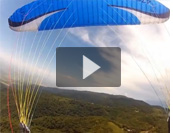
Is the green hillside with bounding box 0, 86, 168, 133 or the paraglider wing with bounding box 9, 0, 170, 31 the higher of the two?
the paraglider wing with bounding box 9, 0, 170, 31

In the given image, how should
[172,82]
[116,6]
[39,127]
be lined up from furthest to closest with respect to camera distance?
[39,127] → [116,6] → [172,82]

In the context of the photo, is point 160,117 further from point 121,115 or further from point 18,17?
point 18,17

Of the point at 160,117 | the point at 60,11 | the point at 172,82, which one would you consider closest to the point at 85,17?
the point at 60,11

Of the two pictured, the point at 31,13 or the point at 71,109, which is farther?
the point at 71,109

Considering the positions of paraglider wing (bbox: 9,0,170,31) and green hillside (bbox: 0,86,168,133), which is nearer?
paraglider wing (bbox: 9,0,170,31)

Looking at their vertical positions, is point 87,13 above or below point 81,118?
above
